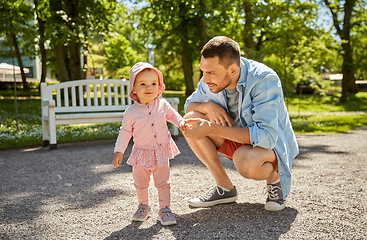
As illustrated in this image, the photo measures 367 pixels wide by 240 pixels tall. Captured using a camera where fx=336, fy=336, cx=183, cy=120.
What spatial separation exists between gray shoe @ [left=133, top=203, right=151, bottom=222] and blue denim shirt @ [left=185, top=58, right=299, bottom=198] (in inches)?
39.8

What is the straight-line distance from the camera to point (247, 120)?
107 inches

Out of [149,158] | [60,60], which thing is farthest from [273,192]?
[60,60]

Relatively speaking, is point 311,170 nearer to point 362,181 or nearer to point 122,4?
point 362,181

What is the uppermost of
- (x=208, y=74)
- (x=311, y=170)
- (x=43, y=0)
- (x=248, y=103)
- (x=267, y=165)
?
(x=43, y=0)

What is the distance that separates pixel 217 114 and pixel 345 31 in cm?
2065

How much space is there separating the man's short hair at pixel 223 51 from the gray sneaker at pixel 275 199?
3.60ft

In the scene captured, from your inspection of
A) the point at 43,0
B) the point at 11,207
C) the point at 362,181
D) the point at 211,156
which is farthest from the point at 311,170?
the point at 43,0

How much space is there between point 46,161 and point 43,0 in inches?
444

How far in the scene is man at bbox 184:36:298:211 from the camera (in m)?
2.53

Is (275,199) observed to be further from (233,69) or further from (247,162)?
(233,69)

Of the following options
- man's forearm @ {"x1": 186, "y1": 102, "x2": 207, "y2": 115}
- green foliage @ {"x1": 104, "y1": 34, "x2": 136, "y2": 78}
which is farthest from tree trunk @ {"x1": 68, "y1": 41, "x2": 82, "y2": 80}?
green foliage @ {"x1": 104, "y1": 34, "x2": 136, "y2": 78}

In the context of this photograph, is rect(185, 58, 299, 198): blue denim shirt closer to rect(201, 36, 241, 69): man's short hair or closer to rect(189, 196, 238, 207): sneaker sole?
rect(201, 36, 241, 69): man's short hair

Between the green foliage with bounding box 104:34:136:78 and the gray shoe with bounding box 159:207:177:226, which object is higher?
the green foliage with bounding box 104:34:136:78

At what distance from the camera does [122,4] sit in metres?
16.3
